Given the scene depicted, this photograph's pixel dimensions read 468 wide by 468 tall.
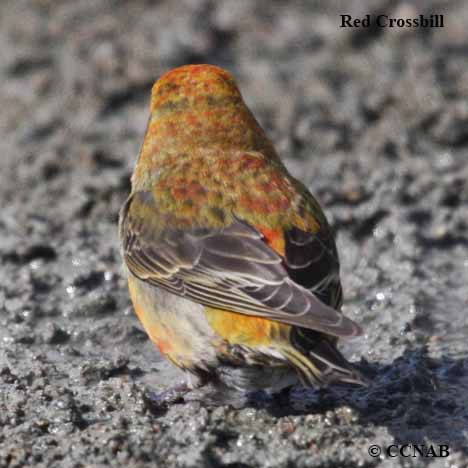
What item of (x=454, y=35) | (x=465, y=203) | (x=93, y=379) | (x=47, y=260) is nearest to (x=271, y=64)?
(x=454, y=35)

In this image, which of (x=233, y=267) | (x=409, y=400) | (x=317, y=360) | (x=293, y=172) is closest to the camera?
(x=317, y=360)

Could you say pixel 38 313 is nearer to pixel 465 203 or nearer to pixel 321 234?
pixel 321 234

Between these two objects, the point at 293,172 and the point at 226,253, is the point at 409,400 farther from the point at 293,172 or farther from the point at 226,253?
the point at 293,172

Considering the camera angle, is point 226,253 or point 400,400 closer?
point 226,253

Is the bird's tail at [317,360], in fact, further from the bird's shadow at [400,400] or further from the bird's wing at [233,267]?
the bird's shadow at [400,400]

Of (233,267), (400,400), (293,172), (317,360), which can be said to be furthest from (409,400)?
(293,172)

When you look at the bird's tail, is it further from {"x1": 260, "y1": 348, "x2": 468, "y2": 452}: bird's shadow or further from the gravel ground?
{"x1": 260, "y1": 348, "x2": 468, "y2": 452}: bird's shadow

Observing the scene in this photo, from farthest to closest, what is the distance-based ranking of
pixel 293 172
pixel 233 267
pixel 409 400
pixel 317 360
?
pixel 293 172 < pixel 409 400 < pixel 233 267 < pixel 317 360

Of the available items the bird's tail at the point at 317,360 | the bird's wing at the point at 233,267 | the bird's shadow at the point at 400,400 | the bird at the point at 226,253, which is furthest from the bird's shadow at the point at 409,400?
the bird's wing at the point at 233,267
